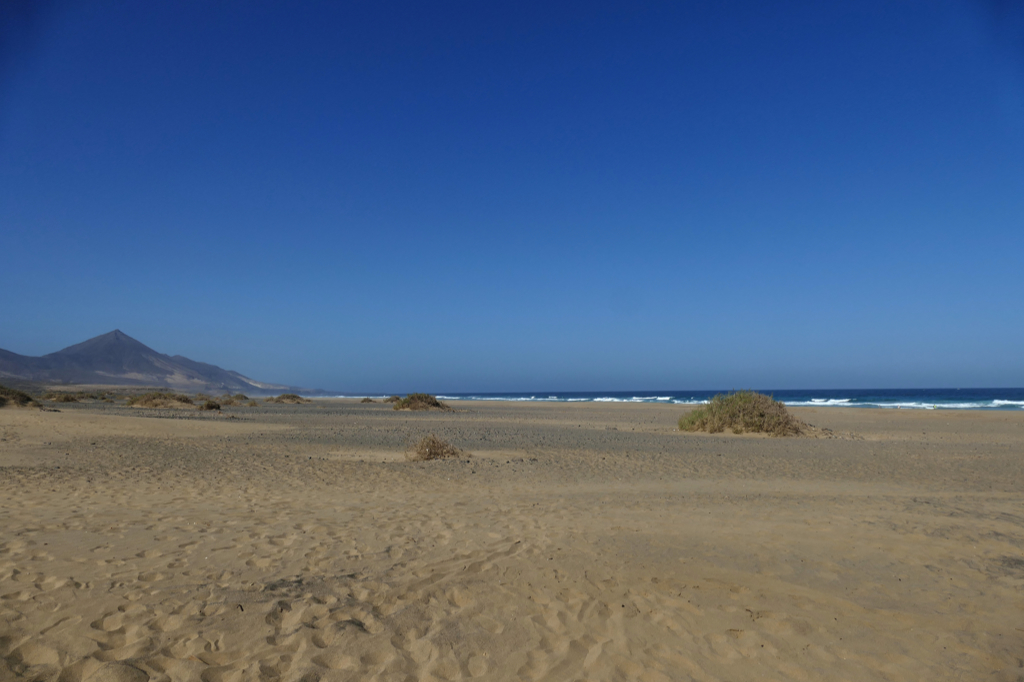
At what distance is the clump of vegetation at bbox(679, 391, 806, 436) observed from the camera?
74.4 ft

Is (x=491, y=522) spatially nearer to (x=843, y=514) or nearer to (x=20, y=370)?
(x=843, y=514)

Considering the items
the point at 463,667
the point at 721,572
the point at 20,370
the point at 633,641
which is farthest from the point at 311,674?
the point at 20,370

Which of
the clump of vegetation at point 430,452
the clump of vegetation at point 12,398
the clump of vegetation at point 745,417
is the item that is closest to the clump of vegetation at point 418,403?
the clump of vegetation at point 12,398

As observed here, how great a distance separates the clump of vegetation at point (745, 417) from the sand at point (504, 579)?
36.4 feet

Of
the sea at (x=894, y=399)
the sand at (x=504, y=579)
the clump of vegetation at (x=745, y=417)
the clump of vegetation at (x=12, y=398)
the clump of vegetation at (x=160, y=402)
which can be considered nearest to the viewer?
the sand at (x=504, y=579)

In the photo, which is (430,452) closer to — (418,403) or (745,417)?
(745,417)

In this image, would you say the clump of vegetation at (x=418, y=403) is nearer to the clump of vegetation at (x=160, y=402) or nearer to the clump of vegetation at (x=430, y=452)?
the clump of vegetation at (x=160, y=402)

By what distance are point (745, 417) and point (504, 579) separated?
20078mm

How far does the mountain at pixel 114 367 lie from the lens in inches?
5108

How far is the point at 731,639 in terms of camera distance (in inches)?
179

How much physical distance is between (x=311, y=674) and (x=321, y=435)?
1819 cm

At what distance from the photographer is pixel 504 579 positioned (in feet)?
18.4

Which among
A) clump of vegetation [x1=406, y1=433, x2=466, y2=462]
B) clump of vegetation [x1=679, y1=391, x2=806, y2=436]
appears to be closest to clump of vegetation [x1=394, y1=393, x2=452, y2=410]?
clump of vegetation [x1=679, y1=391, x2=806, y2=436]

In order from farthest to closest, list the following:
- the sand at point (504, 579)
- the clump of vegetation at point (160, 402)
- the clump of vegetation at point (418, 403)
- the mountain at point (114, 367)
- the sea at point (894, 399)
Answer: the mountain at point (114, 367), the sea at point (894, 399), the clump of vegetation at point (418, 403), the clump of vegetation at point (160, 402), the sand at point (504, 579)
